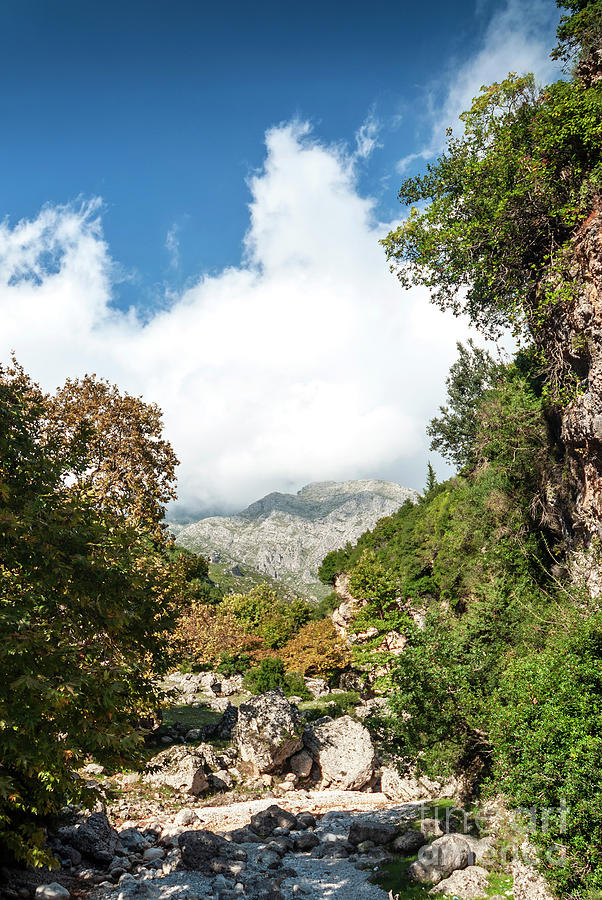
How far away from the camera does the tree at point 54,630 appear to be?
7.16m

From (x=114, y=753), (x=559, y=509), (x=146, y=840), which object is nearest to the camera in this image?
(x=114, y=753)

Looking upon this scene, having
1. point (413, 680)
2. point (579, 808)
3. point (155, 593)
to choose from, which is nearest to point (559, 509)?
point (413, 680)

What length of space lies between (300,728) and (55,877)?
17.4 metres

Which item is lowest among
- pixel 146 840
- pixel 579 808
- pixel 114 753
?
pixel 146 840

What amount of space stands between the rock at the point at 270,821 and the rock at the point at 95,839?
21.1 ft

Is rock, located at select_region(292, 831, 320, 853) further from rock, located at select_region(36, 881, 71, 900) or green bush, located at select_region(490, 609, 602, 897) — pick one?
green bush, located at select_region(490, 609, 602, 897)

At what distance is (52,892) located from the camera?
42.9 ft

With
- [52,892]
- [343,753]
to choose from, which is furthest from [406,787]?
[52,892]

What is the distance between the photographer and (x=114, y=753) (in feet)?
29.7

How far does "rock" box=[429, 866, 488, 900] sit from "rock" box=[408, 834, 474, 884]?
53 centimetres

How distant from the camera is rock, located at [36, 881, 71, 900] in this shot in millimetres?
12922

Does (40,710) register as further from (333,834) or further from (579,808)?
(333,834)

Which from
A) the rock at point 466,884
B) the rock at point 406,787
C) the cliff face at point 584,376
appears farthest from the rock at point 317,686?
the rock at point 466,884

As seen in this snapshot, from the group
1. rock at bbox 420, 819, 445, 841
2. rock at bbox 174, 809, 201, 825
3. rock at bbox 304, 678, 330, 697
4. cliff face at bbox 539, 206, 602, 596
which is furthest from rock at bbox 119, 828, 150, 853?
rock at bbox 304, 678, 330, 697
